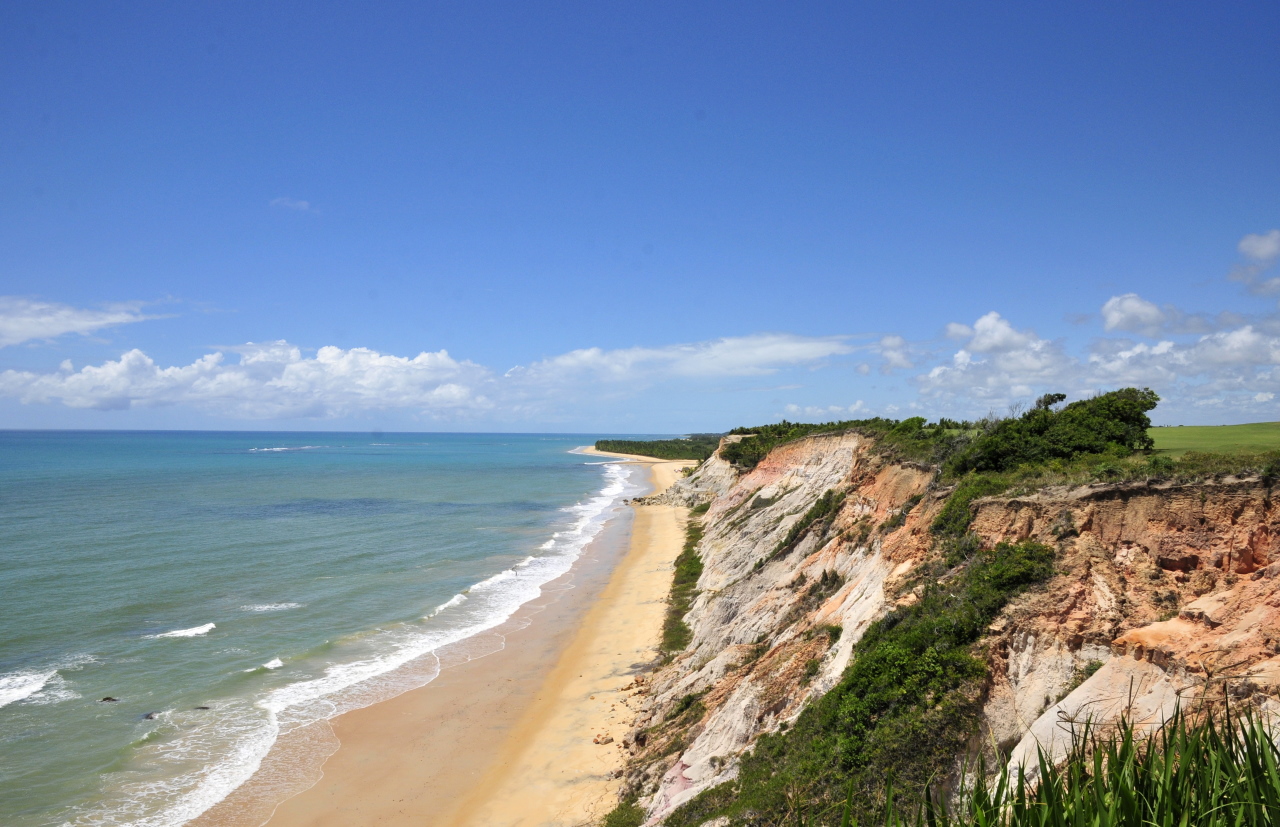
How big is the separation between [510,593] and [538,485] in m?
55.3

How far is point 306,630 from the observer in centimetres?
2680

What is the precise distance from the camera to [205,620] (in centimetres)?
2752

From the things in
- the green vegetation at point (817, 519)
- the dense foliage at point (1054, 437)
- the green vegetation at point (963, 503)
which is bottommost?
the green vegetation at point (817, 519)

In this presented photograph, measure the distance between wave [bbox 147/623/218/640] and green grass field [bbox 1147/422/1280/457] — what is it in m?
30.3

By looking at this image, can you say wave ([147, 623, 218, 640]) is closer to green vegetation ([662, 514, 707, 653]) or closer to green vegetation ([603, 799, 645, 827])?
green vegetation ([662, 514, 707, 653])

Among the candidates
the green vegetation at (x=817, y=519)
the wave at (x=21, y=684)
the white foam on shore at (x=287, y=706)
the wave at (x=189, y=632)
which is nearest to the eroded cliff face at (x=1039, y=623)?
the green vegetation at (x=817, y=519)

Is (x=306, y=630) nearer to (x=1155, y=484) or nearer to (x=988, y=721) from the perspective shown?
(x=988, y=721)

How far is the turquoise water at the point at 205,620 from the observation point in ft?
55.9

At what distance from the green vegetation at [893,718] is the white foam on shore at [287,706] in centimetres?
1166

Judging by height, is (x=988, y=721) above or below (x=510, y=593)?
above

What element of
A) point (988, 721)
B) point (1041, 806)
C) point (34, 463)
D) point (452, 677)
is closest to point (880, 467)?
point (988, 721)

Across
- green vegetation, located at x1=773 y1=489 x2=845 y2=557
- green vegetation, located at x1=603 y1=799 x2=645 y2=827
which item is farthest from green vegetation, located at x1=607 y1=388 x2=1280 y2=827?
green vegetation, located at x1=773 y1=489 x2=845 y2=557

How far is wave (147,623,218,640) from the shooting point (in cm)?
2547

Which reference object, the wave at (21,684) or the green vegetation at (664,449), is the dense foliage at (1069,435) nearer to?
the wave at (21,684)
